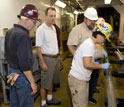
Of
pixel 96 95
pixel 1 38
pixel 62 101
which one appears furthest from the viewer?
pixel 96 95

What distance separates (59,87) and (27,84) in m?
2.12

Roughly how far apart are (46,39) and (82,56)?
949mm

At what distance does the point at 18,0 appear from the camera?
3223 mm

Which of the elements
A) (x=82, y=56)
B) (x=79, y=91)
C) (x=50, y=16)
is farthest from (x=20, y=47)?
(x=50, y=16)

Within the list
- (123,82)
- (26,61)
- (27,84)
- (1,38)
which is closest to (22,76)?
(27,84)

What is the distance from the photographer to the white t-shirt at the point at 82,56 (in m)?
1.70

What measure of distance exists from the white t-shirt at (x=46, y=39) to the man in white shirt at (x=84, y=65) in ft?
2.56

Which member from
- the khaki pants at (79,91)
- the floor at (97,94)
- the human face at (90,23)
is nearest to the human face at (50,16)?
the human face at (90,23)

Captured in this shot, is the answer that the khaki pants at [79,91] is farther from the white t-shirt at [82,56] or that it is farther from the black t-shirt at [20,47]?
the black t-shirt at [20,47]

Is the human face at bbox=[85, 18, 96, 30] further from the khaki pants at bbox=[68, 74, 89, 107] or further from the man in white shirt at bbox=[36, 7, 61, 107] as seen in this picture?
the khaki pants at bbox=[68, 74, 89, 107]

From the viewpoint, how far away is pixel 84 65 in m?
1.74

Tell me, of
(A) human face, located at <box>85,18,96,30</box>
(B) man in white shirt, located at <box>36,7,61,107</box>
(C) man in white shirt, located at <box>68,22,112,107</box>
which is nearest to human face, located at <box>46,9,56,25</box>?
(B) man in white shirt, located at <box>36,7,61,107</box>

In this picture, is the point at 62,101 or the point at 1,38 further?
the point at 62,101

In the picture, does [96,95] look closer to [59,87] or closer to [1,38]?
[59,87]
